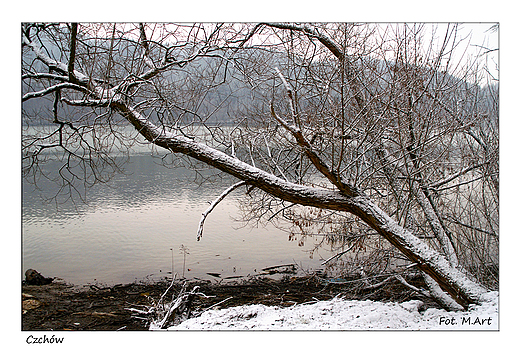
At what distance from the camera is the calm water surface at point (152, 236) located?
13.8 ft

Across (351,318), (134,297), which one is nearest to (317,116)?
(351,318)

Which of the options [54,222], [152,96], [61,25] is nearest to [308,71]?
[152,96]

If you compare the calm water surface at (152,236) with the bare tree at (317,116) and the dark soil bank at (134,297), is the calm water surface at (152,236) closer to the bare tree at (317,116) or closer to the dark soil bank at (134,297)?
the dark soil bank at (134,297)

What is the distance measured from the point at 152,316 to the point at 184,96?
2.18 m

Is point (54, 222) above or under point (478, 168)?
under

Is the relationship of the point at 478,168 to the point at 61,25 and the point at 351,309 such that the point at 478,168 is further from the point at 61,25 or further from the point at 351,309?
the point at 61,25

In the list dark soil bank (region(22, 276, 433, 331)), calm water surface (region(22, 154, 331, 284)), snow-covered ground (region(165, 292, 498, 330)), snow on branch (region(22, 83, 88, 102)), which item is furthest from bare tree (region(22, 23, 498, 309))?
dark soil bank (region(22, 276, 433, 331))

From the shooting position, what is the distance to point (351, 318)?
10.2 ft

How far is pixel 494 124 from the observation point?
3.11 m

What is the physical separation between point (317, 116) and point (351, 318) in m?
1.89

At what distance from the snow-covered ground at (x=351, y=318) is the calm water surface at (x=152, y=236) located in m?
1.17

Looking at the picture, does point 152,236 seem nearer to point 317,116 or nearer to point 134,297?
point 134,297

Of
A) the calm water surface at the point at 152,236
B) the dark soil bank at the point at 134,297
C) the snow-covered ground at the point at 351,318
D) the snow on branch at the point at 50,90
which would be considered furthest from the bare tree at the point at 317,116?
the dark soil bank at the point at 134,297

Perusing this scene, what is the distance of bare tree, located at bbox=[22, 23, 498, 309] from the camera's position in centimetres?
301
